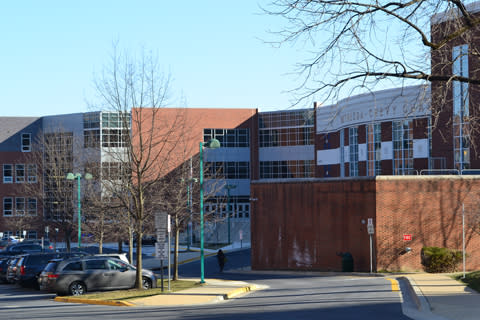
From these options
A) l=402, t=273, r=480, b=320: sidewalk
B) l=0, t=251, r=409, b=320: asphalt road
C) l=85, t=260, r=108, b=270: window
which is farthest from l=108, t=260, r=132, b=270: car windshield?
l=402, t=273, r=480, b=320: sidewalk

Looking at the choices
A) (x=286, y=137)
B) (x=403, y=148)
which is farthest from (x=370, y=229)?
(x=286, y=137)

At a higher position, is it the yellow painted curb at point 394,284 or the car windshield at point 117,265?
the car windshield at point 117,265

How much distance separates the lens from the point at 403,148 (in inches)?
2197

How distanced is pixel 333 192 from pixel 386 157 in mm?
22463

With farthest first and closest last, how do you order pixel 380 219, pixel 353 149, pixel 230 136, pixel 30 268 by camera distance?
1. pixel 230 136
2. pixel 353 149
3. pixel 380 219
4. pixel 30 268

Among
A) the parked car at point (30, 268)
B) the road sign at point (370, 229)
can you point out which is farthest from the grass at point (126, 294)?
the road sign at point (370, 229)

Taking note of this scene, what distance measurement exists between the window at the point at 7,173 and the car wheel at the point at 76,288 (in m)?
59.2

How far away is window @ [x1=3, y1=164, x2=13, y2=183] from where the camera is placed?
3201 inches

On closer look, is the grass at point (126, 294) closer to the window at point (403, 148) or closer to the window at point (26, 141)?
the window at point (403, 148)

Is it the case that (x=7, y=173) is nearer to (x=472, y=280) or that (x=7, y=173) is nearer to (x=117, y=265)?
(x=117, y=265)

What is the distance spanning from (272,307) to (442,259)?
603 inches

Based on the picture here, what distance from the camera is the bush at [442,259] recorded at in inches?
1278

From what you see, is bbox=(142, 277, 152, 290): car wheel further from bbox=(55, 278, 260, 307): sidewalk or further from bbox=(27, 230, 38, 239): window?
bbox=(27, 230, 38, 239): window

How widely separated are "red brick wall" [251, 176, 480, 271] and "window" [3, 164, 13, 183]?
52508mm
